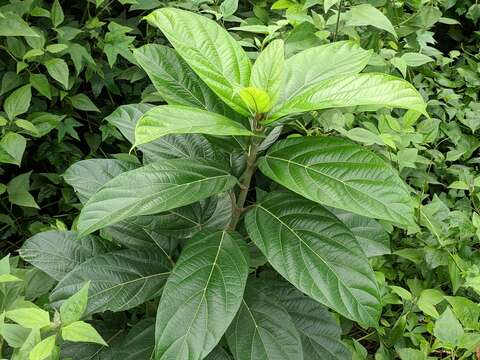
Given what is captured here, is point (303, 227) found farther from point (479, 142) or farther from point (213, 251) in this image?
point (479, 142)

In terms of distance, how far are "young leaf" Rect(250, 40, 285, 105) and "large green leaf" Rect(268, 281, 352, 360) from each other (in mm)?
474

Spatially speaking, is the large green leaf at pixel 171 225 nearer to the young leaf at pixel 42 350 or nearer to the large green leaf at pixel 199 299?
the large green leaf at pixel 199 299

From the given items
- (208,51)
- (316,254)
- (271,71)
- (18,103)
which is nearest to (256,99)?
(271,71)

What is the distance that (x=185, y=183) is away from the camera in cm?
103

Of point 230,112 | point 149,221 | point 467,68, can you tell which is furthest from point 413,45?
point 149,221

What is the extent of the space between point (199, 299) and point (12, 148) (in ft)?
3.73

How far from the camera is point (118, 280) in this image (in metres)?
1.14

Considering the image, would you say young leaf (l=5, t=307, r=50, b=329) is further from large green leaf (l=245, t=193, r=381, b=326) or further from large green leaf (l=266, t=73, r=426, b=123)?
large green leaf (l=266, t=73, r=426, b=123)

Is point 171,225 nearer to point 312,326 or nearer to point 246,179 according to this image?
point 246,179

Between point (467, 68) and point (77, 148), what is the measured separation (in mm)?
2004

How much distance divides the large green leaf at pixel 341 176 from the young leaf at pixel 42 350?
19.8 inches

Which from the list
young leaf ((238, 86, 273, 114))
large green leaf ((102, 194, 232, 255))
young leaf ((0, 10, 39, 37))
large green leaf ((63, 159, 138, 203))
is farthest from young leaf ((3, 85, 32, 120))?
young leaf ((238, 86, 273, 114))

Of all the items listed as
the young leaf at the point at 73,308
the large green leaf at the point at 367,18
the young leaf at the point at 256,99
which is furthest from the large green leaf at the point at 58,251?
the large green leaf at the point at 367,18

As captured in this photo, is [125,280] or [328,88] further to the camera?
[125,280]
